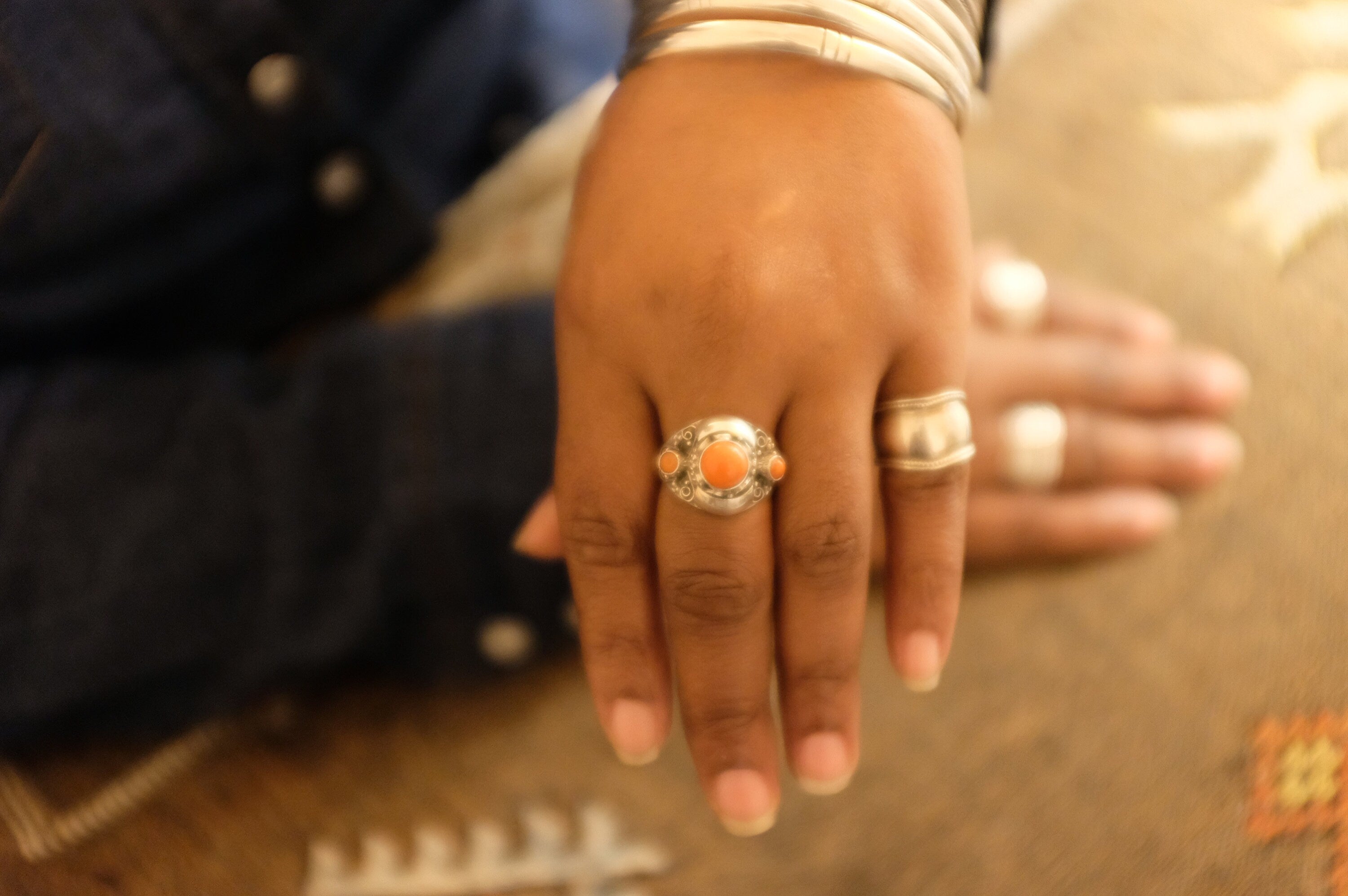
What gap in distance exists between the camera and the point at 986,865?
61cm

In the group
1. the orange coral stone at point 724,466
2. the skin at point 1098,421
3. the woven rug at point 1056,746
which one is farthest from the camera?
the skin at point 1098,421

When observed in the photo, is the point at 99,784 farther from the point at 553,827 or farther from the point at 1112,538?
the point at 1112,538

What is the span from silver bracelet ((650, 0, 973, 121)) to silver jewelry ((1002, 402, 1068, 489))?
292mm

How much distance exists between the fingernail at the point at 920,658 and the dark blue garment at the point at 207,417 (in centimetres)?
27

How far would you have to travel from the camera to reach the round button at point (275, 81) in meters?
0.68

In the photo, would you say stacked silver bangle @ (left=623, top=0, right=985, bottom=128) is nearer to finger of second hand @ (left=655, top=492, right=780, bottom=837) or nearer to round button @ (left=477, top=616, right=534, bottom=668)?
finger of second hand @ (left=655, top=492, right=780, bottom=837)

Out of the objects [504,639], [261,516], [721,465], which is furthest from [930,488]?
[261,516]

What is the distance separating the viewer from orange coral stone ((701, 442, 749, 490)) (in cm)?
50

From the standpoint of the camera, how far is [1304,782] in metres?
0.60

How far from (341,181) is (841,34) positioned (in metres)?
0.44

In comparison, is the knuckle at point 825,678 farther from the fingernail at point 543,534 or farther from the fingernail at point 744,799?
the fingernail at point 543,534

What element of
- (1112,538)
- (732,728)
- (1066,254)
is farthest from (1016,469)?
(732,728)

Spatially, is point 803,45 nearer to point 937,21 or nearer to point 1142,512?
point 937,21

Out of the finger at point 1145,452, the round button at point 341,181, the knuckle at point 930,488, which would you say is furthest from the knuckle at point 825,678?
the round button at point 341,181
